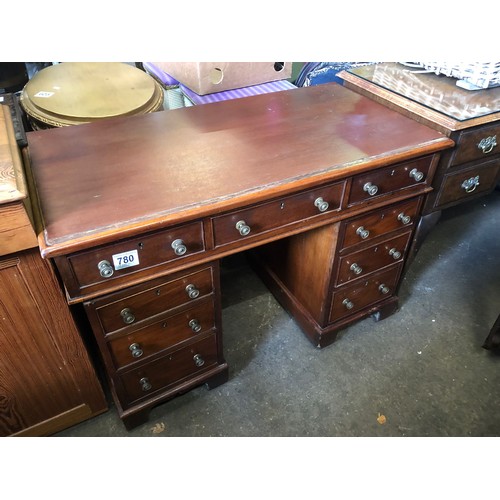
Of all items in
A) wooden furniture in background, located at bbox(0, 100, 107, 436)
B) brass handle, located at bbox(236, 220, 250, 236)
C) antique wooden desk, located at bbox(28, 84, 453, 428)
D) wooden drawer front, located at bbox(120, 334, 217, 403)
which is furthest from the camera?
wooden drawer front, located at bbox(120, 334, 217, 403)

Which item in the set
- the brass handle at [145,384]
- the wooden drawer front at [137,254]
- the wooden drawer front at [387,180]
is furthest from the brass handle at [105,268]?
the wooden drawer front at [387,180]

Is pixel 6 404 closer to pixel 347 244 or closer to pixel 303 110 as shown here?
pixel 347 244

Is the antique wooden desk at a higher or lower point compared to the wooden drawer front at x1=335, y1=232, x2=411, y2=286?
higher

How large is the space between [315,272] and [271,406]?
524mm

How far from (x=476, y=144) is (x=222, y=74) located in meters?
1.05

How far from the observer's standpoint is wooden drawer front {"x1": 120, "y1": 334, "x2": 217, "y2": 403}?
129 cm

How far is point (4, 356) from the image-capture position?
43.6 inches

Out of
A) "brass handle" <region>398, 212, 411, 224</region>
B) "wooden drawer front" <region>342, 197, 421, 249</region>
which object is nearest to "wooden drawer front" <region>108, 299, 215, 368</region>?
"wooden drawer front" <region>342, 197, 421, 249</region>

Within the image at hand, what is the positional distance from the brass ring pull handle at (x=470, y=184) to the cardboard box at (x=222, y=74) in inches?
38.1

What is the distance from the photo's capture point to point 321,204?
3.88 ft

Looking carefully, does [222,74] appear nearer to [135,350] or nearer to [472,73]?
[472,73]

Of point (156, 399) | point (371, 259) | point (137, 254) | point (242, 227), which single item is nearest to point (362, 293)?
point (371, 259)

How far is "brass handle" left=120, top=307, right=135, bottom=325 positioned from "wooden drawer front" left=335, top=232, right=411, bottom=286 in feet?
2.39

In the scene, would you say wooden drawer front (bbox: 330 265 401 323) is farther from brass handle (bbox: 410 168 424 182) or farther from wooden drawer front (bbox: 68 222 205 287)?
wooden drawer front (bbox: 68 222 205 287)
